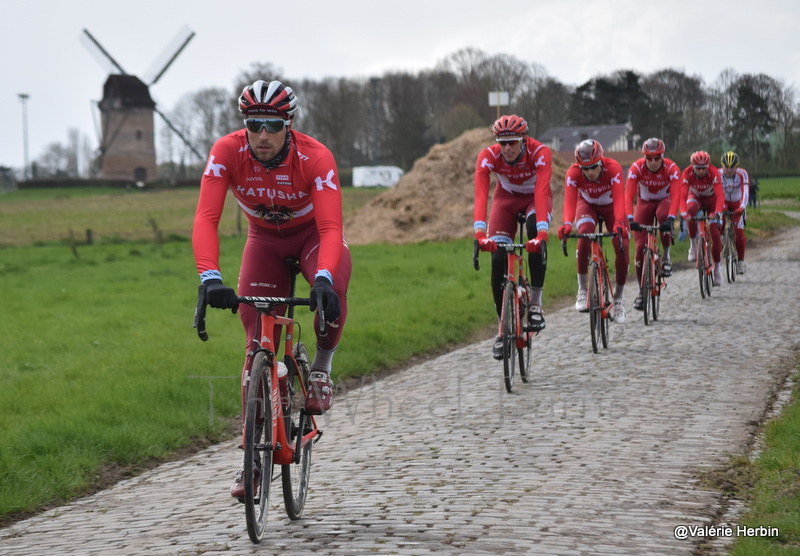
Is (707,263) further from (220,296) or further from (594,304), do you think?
(220,296)

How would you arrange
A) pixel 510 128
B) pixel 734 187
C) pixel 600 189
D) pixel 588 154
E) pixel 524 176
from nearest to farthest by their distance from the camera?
pixel 510 128
pixel 524 176
pixel 588 154
pixel 600 189
pixel 734 187

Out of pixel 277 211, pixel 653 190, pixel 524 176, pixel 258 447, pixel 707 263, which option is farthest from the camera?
pixel 707 263

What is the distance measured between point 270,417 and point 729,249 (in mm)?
15703

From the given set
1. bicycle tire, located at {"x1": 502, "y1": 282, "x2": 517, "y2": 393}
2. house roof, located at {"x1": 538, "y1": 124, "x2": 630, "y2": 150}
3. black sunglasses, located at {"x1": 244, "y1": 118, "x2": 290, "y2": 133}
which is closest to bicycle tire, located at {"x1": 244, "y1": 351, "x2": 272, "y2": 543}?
black sunglasses, located at {"x1": 244, "y1": 118, "x2": 290, "y2": 133}

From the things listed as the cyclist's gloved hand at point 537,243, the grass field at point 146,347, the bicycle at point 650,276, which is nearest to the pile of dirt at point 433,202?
the grass field at point 146,347

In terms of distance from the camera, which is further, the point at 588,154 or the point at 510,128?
the point at 588,154

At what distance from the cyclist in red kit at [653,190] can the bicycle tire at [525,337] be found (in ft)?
13.4

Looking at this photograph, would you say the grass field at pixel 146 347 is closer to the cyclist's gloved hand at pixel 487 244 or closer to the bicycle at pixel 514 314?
→ the bicycle at pixel 514 314

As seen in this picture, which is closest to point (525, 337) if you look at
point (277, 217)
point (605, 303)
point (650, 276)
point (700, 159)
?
point (605, 303)

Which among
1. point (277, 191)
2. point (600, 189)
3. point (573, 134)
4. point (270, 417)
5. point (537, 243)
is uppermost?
point (573, 134)

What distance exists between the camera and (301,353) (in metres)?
6.16

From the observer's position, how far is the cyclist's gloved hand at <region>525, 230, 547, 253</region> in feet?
31.9

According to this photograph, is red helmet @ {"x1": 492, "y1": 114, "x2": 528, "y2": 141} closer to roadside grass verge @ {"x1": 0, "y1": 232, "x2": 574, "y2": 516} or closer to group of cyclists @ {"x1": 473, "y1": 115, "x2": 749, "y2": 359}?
group of cyclists @ {"x1": 473, "y1": 115, "x2": 749, "y2": 359}

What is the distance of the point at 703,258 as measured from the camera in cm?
1708
